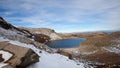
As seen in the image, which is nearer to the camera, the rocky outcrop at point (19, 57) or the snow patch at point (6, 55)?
the rocky outcrop at point (19, 57)

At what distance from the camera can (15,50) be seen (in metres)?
11.6

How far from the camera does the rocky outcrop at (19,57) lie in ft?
34.3

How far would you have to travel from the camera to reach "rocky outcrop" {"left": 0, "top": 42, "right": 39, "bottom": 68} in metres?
10.5

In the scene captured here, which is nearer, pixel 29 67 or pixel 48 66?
pixel 29 67

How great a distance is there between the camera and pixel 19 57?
424 inches

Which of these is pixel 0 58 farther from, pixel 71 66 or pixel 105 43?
pixel 105 43

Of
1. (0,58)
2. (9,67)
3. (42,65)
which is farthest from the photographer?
(42,65)

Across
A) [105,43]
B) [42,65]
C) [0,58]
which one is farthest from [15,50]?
[105,43]

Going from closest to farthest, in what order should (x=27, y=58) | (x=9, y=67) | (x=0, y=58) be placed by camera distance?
(x=9, y=67) → (x=0, y=58) → (x=27, y=58)

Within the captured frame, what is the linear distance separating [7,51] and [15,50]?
1.80 feet

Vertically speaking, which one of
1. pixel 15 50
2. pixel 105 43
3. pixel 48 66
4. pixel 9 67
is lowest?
pixel 105 43

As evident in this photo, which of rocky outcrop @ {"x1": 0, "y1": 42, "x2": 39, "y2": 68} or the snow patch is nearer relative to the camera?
rocky outcrop @ {"x1": 0, "y1": 42, "x2": 39, "y2": 68}

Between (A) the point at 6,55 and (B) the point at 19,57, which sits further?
(A) the point at 6,55

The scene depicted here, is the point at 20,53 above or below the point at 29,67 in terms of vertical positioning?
above
